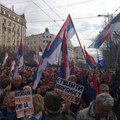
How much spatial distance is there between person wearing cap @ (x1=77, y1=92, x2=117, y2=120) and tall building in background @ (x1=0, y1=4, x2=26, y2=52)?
8504 cm

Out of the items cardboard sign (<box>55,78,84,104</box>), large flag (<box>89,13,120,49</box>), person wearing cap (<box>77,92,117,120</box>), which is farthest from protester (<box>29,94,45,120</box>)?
large flag (<box>89,13,120,49</box>)

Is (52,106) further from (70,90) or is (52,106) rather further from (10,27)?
(10,27)

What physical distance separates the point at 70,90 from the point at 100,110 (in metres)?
1.29

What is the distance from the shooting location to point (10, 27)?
99.2 m

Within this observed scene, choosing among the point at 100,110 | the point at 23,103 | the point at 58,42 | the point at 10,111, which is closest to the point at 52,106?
the point at 100,110

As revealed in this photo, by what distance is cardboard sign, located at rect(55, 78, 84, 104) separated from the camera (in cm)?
526

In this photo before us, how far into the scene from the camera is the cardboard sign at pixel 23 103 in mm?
4801

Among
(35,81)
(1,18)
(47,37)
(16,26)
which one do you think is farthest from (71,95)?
(47,37)

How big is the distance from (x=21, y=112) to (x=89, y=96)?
239 cm

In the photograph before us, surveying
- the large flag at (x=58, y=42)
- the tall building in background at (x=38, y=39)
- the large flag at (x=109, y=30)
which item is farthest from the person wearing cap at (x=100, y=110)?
the tall building in background at (x=38, y=39)

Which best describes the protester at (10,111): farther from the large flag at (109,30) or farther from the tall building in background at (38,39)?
the tall building in background at (38,39)

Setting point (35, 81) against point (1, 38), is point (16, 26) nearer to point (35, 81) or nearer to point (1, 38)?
point (1, 38)

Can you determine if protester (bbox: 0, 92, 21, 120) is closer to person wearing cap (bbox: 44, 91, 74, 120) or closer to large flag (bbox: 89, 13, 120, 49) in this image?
person wearing cap (bbox: 44, 91, 74, 120)

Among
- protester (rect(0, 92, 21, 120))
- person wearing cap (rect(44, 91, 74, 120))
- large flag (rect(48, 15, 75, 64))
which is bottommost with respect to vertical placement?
protester (rect(0, 92, 21, 120))
